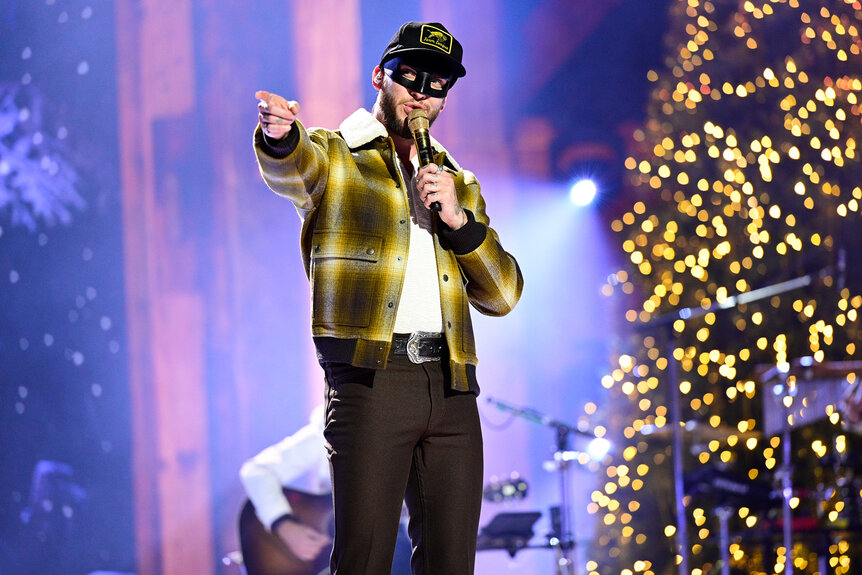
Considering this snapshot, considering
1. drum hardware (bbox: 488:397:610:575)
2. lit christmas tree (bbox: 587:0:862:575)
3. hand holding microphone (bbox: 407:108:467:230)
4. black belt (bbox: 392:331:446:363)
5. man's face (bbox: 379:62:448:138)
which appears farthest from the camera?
lit christmas tree (bbox: 587:0:862:575)

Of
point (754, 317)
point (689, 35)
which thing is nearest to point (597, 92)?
point (689, 35)

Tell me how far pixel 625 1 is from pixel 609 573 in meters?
3.22

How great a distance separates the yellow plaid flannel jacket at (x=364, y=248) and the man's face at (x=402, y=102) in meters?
0.04

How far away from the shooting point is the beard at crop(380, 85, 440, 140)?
1750 mm

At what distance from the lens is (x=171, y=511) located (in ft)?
12.3

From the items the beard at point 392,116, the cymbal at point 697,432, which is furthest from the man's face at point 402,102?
the cymbal at point 697,432

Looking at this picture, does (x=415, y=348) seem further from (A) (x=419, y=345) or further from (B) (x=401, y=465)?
(B) (x=401, y=465)

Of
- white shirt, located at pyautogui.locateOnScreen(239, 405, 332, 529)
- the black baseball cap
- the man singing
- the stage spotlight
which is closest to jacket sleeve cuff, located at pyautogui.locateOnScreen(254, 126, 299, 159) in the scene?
the man singing

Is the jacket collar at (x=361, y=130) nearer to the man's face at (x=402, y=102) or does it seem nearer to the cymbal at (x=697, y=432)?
the man's face at (x=402, y=102)

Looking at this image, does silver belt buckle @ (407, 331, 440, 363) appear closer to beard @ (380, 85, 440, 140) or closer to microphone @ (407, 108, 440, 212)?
microphone @ (407, 108, 440, 212)

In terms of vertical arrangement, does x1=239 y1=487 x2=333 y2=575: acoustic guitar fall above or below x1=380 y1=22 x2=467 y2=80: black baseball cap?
below

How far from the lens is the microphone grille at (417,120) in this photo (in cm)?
163

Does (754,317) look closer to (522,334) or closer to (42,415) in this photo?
(522,334)

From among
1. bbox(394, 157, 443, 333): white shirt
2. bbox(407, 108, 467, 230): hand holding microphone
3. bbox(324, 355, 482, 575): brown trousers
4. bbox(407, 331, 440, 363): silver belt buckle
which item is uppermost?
bbox(407, 108, 467, 230): hand holding microphone
